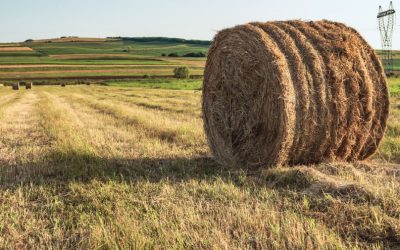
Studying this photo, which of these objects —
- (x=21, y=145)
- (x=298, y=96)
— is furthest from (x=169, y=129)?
(x=298, y=96)

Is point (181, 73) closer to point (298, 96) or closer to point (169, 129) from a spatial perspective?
point (169, 129)

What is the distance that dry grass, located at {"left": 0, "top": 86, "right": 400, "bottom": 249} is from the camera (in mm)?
4285

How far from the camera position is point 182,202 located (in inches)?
215

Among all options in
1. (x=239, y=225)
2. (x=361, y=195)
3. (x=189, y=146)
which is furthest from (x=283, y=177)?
(x=189, y=146)

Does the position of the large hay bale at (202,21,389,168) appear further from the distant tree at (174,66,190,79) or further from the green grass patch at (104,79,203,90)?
the distant tree at (174,66,190,79)

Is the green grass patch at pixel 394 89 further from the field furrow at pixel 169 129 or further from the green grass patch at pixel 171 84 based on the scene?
the green grass patch at pixel 171 84

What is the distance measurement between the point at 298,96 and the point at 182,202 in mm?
2641

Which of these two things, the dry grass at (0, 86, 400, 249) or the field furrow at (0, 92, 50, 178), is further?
the field furrow at (0, 92, 50, 178)

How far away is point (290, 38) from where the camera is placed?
746 cm

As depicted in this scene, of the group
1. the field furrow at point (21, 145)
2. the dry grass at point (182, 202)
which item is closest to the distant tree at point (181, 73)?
the field furrow at point (21, 145)

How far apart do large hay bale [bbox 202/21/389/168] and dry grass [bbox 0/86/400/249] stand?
397 millimetres

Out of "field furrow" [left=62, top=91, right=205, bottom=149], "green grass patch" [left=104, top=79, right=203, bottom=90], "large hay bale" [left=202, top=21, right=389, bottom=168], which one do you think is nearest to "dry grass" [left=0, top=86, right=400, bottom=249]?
"large hay bale" [left=202, top=21, right=389, bottom=168]

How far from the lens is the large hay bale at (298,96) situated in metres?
7.07

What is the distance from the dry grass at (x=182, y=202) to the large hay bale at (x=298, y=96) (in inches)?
15.6
